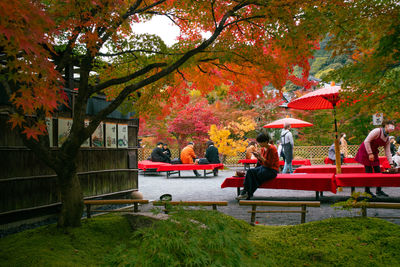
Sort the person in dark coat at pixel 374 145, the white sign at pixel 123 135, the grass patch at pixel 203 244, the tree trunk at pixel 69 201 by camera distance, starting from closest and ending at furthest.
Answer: the grass patch at pixel 203 244 → the tree trunk at pixel 69 201 → the person in dark coat at pixel 374 145 → the white sign at pixel 123 135

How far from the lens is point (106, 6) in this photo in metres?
4.02

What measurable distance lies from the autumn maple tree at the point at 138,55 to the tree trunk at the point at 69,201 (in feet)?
0.04

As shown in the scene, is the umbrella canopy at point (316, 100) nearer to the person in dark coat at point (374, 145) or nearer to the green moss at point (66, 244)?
the person in dark coat at point (374, 145)

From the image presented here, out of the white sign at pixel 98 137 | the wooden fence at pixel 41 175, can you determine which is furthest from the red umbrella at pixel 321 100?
the white sign at pixel 98 137

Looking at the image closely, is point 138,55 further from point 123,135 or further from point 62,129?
point 123,135

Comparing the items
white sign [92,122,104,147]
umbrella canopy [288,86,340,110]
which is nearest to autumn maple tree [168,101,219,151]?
umbrella canopy [288,86,340,110]

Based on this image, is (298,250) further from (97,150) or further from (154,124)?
(154,124)

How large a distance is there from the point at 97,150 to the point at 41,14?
5.24 meters

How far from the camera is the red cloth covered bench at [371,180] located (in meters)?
6.40

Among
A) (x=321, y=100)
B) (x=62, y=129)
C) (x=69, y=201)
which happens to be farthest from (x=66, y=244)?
(x=321, y=100)

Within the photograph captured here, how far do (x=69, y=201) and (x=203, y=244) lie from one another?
2460 mm

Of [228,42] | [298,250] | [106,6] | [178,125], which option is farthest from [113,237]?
[178,125]

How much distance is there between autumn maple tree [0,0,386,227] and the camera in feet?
11.1

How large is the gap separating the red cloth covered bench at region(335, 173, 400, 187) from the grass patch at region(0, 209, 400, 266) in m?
2.33
